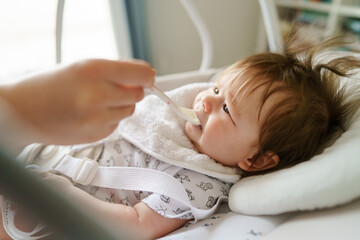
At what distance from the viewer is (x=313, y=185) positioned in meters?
0.42

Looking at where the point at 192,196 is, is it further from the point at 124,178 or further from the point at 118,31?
the point at 118,31

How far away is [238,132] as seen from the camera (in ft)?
1.87

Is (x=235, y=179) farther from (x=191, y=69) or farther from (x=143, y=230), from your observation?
(x=191, y=69)

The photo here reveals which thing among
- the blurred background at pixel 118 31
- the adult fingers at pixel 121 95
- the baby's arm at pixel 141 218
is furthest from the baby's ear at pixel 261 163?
the blurred background at pixel 118 31

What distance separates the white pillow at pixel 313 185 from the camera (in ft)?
1.33

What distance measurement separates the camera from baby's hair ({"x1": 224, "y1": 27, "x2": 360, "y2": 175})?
0.54m

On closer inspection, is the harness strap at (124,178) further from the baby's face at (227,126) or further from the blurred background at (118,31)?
the blurred background at (118,31)

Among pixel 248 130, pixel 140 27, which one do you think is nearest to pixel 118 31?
pixel 140 27

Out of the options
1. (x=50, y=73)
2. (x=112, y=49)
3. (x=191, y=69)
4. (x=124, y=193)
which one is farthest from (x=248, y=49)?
(x=50, y=73)

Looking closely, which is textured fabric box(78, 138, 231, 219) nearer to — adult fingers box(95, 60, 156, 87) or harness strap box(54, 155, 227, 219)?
harness strap box(54, 155, 227, 219)

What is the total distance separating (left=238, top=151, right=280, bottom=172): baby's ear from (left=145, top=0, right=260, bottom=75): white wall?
123 centimetres

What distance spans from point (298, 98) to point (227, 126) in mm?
146

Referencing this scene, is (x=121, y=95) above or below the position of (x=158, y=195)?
above

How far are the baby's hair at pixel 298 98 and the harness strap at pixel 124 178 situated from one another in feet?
0.56
